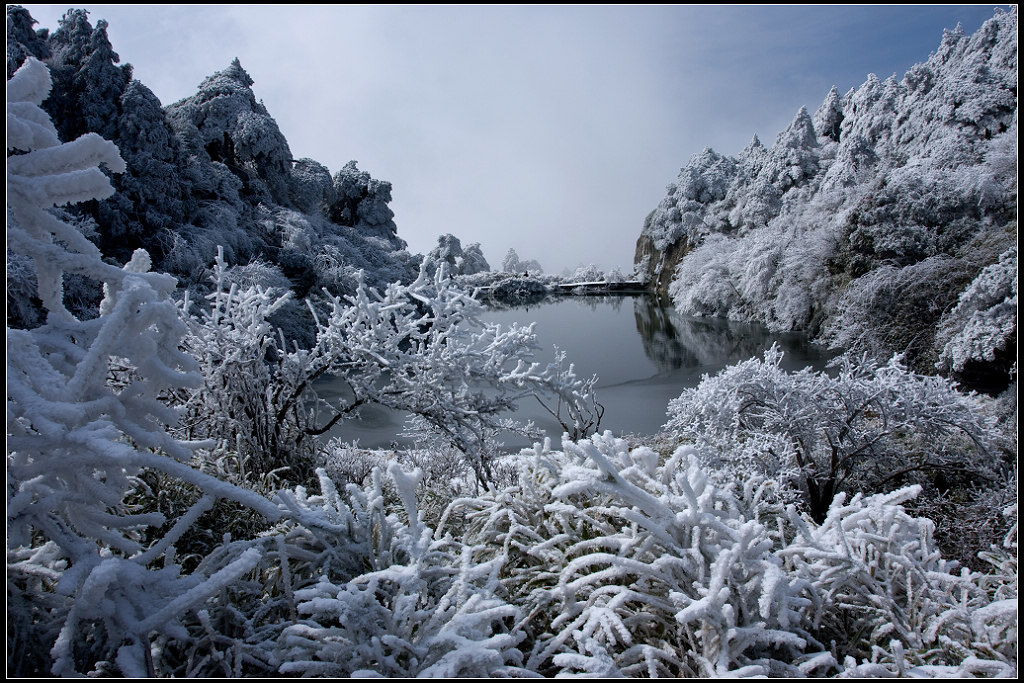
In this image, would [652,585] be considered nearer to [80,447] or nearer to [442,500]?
[80,447]

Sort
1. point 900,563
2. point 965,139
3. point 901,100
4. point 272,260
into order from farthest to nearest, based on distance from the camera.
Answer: point 901,100
point 272,260
point 965,139
point 900,563

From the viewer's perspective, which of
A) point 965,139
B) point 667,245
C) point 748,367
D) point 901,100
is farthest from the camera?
point 667,245

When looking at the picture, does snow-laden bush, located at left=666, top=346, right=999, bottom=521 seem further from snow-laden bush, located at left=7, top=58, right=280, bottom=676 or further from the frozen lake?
snow-laden bush, located at left=7, top=58, right=280, bottom=676

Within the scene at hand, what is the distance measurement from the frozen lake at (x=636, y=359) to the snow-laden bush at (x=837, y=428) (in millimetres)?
1648

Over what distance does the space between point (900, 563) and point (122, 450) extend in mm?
1857

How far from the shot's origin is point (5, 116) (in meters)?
1.24

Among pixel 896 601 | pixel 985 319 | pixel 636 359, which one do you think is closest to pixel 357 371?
pixel 896 601

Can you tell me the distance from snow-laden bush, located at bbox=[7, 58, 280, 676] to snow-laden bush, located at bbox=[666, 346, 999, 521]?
4.74 meters

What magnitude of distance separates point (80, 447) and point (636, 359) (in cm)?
1668

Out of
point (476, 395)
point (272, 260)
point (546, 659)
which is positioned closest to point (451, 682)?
point (546, 659)

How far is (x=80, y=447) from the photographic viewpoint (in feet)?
3.62

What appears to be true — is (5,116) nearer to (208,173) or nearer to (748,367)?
(748,367)

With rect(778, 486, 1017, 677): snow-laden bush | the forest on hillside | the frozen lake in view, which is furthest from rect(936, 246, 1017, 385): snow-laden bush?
rect(778, 486, 1017, 677): snow-laden bush

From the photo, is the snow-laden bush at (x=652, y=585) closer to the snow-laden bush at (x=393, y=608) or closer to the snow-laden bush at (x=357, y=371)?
the snow-laden bush at (x=393, y=608)
